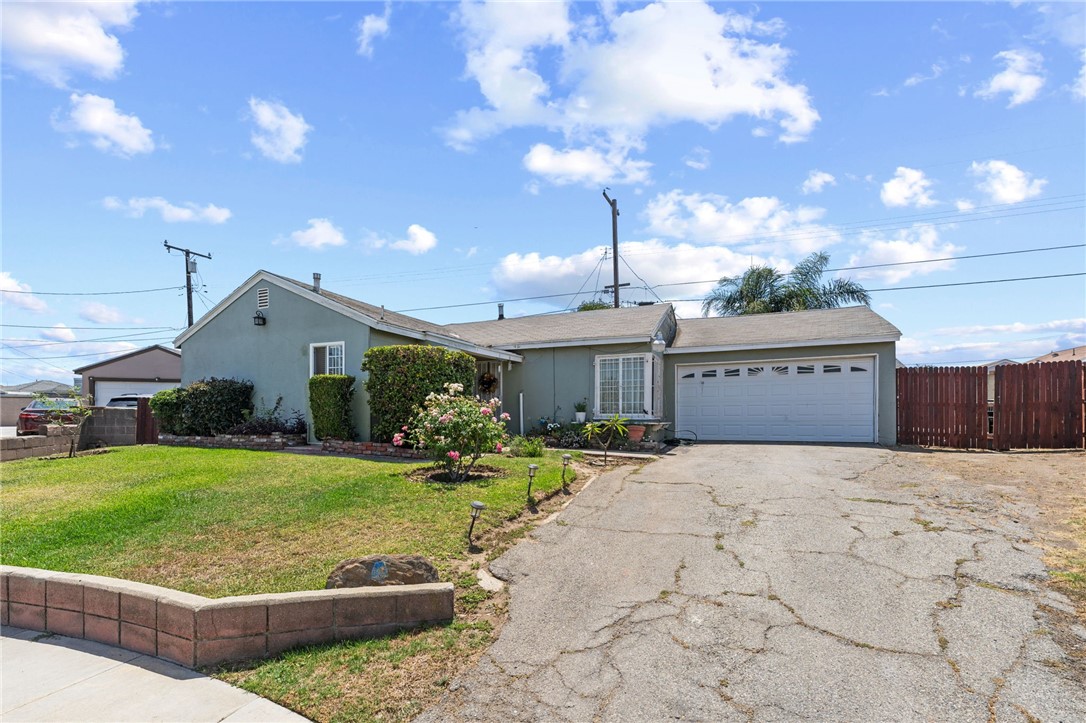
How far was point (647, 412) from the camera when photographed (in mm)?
14258

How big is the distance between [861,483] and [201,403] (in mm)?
14422

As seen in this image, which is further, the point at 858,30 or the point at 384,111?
the point at 384,111

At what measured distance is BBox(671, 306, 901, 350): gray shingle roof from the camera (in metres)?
13.9

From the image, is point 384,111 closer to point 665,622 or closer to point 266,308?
point 266,308

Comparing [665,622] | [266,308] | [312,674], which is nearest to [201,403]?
[266,308]

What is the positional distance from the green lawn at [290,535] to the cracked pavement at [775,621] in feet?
1.24

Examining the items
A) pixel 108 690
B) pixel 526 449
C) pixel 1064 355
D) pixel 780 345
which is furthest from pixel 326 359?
pixel 1064 355

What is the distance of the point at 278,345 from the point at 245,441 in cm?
252

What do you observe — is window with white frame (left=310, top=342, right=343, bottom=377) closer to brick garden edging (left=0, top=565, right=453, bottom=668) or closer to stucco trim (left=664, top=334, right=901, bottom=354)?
stucco trim (left=664, top=334, right=901, bottom=354)

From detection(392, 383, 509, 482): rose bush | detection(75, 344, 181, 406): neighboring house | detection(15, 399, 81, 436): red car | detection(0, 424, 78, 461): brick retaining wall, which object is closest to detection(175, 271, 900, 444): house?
detection(15, 399, 81, 436): red car

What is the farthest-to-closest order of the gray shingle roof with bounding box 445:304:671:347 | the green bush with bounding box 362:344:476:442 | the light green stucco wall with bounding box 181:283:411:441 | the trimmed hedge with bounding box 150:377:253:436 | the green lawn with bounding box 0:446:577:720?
the gray shingle roof with bounding box 445:304:671:347, the trimmed hedge with bounding box 150:377:253:436, the light green stucco wall with bounding box 181:283:411:441, the green bush with bounding box 362:344:476:442, the green lawn with bounding box 0:446:577:720

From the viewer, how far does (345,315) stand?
42.5 ft

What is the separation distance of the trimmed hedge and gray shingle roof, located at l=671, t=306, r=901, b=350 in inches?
455

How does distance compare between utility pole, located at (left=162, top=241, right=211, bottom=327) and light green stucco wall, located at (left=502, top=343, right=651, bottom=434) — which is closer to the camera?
light green stucco wall, located at (left=502, top=343, right=651, bottom=434)
